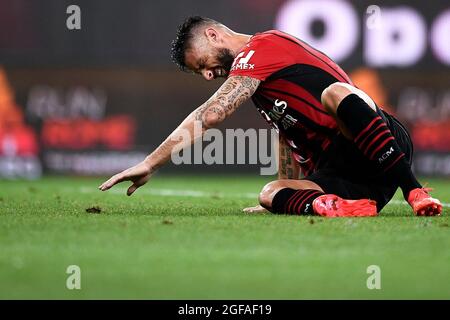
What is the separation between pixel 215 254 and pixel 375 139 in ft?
5.30

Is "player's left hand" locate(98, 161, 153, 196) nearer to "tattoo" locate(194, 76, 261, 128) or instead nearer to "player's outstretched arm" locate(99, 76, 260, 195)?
"player's outstretched arm" locate(99, 76, 260, 195)

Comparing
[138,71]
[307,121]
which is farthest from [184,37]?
[138,71]

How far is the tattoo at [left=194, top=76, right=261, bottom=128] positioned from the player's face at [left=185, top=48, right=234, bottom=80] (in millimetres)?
308

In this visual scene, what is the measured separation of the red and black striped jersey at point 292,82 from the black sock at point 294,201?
0.34 m

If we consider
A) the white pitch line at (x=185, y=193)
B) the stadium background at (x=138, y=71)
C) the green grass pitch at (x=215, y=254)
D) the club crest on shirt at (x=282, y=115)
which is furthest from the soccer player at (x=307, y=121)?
the stadium background at (x=138, y=71)

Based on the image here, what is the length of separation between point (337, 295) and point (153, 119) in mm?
8892

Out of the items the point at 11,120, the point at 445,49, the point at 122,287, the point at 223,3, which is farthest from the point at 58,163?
the point at 122,287

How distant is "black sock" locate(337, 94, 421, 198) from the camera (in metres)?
5.11

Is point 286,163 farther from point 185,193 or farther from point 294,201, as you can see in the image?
point 185,193

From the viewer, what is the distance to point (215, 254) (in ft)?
12.8

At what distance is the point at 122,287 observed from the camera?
324cm

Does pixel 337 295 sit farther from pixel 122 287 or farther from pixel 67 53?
pixel 67 53

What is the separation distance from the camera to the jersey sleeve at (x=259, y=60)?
5277 millimetres

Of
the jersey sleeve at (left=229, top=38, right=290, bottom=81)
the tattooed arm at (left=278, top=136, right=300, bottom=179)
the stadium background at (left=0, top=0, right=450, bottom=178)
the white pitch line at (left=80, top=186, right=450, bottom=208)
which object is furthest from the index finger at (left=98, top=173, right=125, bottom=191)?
the stadium background at (left=0, top=0, right=450, bottom=178)
